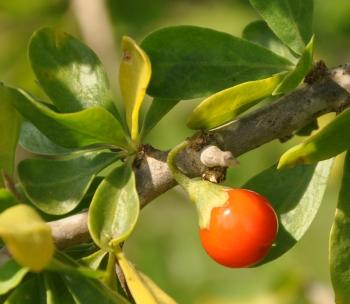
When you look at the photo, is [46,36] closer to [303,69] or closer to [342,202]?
[303,69]

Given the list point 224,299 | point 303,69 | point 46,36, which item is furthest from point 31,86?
point 303,69

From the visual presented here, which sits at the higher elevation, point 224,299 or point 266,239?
point 266,239

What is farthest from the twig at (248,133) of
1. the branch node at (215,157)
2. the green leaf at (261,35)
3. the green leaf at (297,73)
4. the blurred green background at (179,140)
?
the blurred green background at (179,140)

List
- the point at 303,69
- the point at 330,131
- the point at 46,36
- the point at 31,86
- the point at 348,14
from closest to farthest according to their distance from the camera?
the point at 330,131 < the point at 303,69 < the point at 46,36 < the point at 348,14 < the point at 31,86

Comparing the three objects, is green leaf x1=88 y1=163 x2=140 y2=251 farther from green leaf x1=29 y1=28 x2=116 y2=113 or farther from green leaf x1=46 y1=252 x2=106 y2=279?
green leaf x1=29 y1=28 x2=116 y2=113

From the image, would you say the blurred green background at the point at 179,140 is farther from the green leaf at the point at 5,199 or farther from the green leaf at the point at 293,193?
the green leaf at the point at 5,199

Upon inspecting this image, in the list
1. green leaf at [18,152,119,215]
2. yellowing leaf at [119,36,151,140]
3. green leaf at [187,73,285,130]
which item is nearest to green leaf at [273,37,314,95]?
green leaf at [187,73,285,130]

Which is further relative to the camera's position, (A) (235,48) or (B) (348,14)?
(B) (348,14)

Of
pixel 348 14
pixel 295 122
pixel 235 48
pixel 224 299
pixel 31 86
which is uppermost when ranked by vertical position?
pixel 235 48
